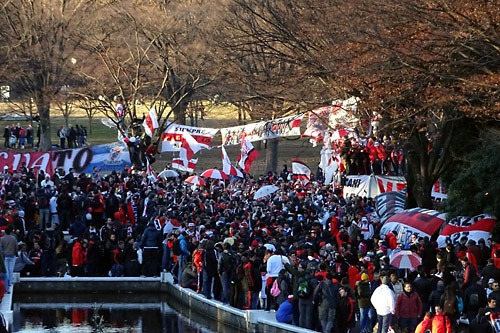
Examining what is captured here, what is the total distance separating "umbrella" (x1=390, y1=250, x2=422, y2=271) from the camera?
20.1 meters

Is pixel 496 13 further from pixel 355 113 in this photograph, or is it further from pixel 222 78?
pixel 222 78

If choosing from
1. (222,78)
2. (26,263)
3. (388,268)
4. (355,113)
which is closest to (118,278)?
(26,263)

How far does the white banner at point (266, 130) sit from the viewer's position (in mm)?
33781

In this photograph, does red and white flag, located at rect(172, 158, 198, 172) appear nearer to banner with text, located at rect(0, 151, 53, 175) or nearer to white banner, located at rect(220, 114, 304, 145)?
white banner, located at rect(220, 114, 304, 145)

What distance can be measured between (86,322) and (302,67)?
411 inches

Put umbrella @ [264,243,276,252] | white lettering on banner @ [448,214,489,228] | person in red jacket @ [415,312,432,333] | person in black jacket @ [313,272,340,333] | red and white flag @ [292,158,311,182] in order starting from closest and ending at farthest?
person in red jacket @ [415,312,432,333] < person in black jacket @ [313,272,340,333] < umbrella @ [264,243,276,252] < white lettering on banner @ [448,214,489,228] < red and white flag @ [292,158,311,182]

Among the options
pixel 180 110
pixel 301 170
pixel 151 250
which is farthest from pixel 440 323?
pixel 180 110

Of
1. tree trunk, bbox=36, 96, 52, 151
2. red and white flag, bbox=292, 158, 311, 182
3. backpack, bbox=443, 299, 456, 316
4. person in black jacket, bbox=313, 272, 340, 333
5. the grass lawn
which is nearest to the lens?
backpack, bbox=443, 299, 456, 316

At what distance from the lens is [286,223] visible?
26.9 m

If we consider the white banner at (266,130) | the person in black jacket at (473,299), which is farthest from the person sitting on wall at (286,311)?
the white banner at (266,130)

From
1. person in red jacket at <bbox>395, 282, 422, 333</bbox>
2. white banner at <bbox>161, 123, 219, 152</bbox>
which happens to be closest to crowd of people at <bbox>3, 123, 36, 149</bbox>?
white banner at <bbox>161, 123, 219, 152</bbox>

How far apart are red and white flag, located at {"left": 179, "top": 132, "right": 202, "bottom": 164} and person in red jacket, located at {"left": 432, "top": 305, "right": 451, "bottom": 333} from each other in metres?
23.0

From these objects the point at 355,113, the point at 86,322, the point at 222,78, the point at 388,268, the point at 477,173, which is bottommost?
the point at 86,322

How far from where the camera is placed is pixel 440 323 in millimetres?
16516
